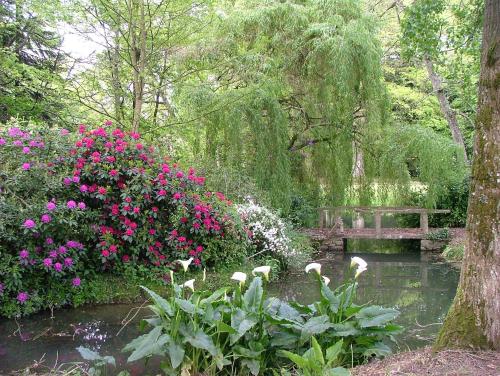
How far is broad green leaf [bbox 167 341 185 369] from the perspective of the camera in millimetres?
3082

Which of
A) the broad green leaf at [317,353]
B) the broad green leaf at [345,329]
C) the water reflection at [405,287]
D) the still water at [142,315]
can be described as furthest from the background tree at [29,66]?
the broad green leaf at [317,353]

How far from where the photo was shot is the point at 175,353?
10.3 feet

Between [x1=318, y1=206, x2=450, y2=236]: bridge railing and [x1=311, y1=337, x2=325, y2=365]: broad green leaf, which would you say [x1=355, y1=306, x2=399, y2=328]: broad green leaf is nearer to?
[x1=311, y1=337, x2=325, y2=365]: broad green leaf

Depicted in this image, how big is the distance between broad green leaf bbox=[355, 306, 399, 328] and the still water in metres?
0.87

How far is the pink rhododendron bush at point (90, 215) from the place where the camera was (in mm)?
5340

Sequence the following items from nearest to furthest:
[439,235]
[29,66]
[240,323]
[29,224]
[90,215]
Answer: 1. [240,323]
2. [29,224]
3. [90,215]
4. [29,66]
5. [439,235]

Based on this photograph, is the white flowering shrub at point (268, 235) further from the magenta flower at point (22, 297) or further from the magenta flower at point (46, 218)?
the magenta flower at point (22, 297)

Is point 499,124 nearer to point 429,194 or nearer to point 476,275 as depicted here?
point 476,275

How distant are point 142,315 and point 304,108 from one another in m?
6.03

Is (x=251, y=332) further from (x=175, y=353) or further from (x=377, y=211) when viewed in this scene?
(x=377, y=211)

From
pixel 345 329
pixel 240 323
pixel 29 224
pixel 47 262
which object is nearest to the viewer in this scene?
pixel 240 323

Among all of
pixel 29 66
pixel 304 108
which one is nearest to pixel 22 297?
pixel 29 66

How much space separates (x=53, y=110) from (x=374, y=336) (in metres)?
7.94

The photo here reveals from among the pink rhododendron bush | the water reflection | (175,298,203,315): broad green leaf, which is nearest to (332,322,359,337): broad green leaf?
(175,298,203,315): broad green leaf
